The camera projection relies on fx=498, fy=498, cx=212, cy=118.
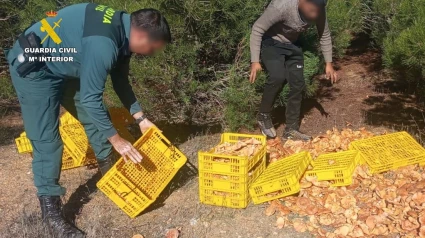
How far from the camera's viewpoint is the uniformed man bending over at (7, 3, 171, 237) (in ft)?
10.6

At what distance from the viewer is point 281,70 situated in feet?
16.7

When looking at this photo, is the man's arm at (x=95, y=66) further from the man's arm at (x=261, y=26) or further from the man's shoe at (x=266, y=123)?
the man's shoe at (x=266, y=123)

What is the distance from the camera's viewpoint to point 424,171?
14.2 ft

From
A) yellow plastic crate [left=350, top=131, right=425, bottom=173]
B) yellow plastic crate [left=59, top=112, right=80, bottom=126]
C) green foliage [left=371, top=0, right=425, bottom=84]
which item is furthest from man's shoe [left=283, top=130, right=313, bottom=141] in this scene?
yellow plastic crate [left=59, top=112, right=80, bottom=126]

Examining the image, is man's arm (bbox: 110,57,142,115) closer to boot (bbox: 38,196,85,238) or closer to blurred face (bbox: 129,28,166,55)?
blurred face (bbox: 129,28,166,55)

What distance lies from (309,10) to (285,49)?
0.53 metres

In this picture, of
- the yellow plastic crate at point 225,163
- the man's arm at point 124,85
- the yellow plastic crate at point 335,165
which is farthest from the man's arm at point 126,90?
the yellow plastic crate at point 335,165

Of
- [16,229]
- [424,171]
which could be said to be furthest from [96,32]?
[424,171]

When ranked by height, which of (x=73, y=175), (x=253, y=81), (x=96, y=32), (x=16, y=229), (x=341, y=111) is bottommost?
(x=341, y=111)

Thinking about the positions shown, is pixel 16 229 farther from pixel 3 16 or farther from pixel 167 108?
pixel 3 16

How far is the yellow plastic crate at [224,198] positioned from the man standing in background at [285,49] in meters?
1.34

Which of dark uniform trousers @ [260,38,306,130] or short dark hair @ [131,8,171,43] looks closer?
short dark hair @ [131,8,171,43]

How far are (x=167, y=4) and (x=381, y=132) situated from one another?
274 centimetres

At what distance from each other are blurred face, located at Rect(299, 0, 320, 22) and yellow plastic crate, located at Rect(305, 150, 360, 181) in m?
1.33
